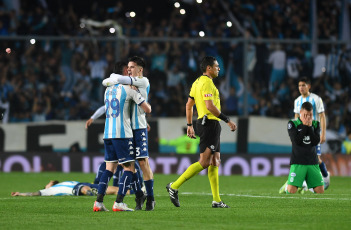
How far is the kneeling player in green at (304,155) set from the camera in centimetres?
1413

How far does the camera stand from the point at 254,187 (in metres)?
16.7

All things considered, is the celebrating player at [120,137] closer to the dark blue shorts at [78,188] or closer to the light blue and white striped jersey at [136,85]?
the light blue and white striped jersey at [136,85]

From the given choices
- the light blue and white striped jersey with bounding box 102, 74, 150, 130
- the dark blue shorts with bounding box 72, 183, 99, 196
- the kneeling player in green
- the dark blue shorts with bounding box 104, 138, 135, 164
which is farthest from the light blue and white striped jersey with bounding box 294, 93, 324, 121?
the dark blue shorts with bounding box 104, 138, 135, 164

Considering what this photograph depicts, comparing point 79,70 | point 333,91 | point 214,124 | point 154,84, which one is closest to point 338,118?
point 333,91

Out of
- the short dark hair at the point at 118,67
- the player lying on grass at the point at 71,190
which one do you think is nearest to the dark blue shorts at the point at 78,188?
the player lying on grass at the point at 71,190

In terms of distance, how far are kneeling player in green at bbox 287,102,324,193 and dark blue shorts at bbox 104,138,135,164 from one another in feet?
13.7

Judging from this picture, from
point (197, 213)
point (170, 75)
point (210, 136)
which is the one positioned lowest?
point (197, 213)

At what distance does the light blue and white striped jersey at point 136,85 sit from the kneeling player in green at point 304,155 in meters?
3.87

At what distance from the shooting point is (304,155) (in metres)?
14.3

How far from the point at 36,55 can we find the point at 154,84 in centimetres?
289

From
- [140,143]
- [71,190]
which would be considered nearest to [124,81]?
[140,143]

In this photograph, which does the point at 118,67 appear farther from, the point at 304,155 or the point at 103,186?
the point at 304,155

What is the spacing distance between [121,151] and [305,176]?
4629 mm

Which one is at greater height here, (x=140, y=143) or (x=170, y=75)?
(x=170, y=75)
